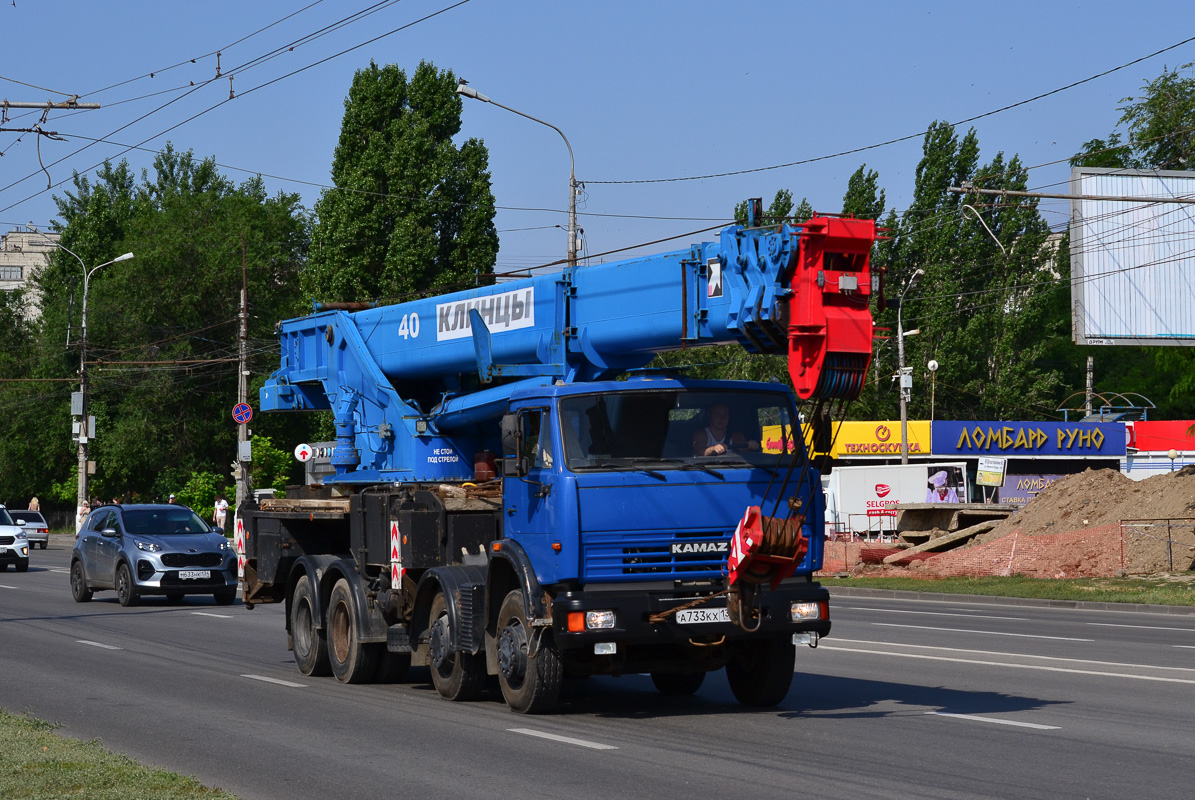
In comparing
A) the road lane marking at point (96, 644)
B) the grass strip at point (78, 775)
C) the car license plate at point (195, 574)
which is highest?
the car license plate at point (195, 574)

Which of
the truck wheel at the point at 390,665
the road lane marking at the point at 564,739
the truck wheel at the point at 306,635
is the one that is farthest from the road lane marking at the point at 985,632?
the road lane marking at the point at 564,739

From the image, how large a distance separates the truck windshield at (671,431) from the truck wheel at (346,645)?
3.88 m

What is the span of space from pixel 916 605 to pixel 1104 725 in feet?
52.0

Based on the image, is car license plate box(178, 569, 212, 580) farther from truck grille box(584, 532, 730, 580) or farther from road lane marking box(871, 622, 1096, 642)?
truck grille box(584, 532, 730, 580)

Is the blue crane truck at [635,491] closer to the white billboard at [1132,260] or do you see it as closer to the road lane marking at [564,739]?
the road lane marking at [564,739]

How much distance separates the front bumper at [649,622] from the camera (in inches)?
387

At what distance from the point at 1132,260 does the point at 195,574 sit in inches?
869

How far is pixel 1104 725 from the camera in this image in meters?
9.98

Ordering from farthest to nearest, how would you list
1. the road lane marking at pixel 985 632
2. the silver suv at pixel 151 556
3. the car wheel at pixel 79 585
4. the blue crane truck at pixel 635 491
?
1. the car wheel at pixel 79 585
2. the silver suv at pixel 151 556
3. the road lane marking at pixel 985 632
4. the blue crane truck at pixel 635 491

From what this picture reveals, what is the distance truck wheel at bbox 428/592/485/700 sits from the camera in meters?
11.4

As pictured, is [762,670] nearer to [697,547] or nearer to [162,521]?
[697,547]

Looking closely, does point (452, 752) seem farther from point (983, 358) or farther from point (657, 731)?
point (983, 358)

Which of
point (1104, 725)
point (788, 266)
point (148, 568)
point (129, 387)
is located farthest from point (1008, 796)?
point (129, 387)

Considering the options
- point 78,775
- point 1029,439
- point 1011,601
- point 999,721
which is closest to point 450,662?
point 78,775
